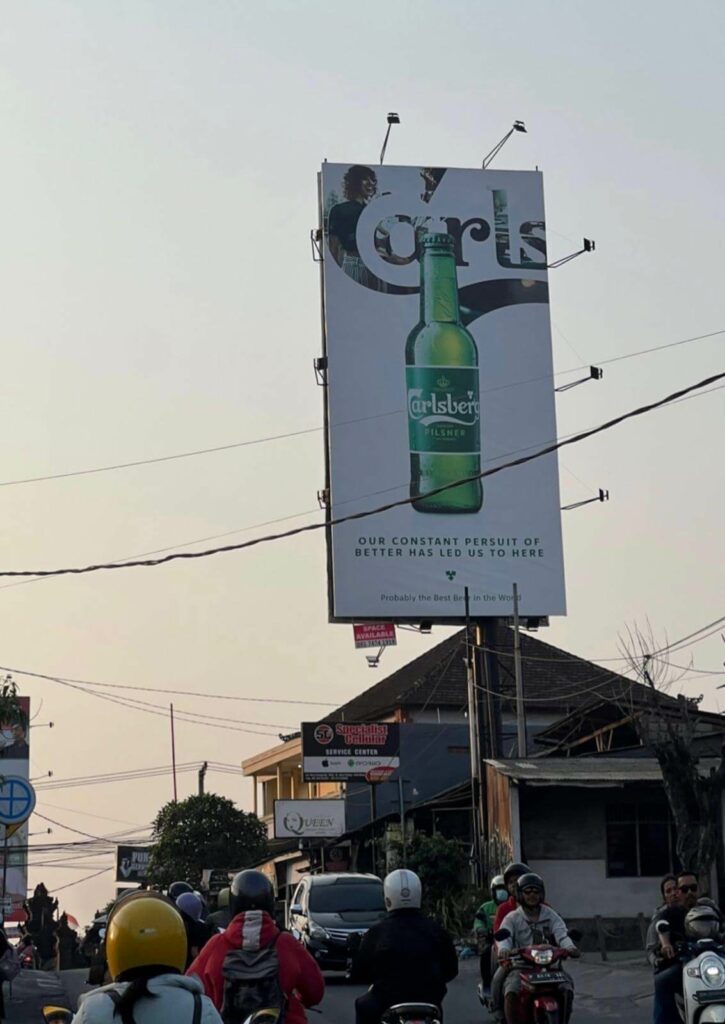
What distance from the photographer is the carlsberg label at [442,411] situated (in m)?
39.8

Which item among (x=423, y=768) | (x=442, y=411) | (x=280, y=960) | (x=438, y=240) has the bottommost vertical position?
(x=280, y=960)

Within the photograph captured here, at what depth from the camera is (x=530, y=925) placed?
12023mm

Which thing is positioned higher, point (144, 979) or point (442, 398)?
point (442, 398)

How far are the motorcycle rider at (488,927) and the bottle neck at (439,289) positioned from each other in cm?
2366

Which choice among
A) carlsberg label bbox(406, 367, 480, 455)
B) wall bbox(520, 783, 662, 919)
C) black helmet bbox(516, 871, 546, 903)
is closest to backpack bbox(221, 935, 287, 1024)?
black helmet bbox(516, 871, 546, 903)

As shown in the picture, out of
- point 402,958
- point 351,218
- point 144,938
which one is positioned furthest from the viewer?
point 351,218

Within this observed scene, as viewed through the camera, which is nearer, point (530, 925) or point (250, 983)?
point (250, 983)

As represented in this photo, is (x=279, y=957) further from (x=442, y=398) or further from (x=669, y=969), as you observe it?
(x=442, y=398)

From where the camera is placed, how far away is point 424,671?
61.2 m

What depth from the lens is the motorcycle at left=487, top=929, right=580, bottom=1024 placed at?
37.2 ft

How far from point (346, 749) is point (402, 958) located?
119 feet

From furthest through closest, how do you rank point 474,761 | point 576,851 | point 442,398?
point 442,398 < point 474,761 < point 576,851

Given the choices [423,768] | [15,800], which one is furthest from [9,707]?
[423,768]

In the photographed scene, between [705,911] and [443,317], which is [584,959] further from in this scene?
[443,317]
